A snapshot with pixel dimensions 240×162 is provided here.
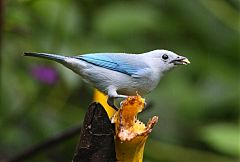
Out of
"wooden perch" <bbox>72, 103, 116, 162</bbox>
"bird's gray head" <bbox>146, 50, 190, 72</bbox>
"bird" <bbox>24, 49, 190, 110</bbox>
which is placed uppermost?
"bird's gray head" <bbox>146, 50, 190, 72</bbox>

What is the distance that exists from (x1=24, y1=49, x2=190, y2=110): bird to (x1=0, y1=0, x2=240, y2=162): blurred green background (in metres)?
0.86

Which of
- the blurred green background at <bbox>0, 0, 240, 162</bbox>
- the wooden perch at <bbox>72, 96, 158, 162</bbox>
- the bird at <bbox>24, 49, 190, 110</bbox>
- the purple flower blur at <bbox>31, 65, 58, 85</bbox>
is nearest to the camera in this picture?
the wooden perch at <bbox>72, 96, 158, 162</bbox>

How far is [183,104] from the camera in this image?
10.4ft

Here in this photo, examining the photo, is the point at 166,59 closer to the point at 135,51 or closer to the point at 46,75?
the point at 46,75

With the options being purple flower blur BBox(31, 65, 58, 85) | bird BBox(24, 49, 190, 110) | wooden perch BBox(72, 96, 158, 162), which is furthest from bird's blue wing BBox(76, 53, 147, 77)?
purple flower blur BBox(31, 65, 58, 85)

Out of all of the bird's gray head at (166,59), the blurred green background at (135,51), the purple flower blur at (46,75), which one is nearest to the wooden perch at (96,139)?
the bird's gray head at (166,59)

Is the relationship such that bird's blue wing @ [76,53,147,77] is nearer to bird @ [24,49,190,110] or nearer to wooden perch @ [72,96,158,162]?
bird @ [24,49,190,110]

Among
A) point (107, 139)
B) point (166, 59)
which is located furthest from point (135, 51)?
point (107, 139)

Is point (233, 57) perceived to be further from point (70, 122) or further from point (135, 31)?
point (70, 122)

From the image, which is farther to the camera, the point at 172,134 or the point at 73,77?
the point at 172,134

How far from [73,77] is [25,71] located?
0.95ft

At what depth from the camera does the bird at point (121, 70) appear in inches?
60.5

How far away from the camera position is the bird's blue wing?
1578mm

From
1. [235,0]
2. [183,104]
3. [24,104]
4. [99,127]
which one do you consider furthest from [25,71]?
[99,127]
